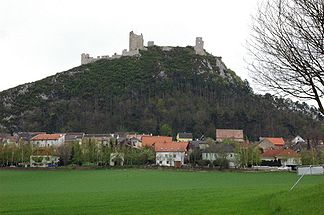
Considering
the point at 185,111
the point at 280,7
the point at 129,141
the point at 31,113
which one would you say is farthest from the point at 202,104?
the point at 280,7

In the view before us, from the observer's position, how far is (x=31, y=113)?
160 metres

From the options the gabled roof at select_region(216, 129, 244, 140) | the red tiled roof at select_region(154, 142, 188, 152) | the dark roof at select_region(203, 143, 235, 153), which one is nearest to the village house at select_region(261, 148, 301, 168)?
the dark roof at select_region(203, 143, 235, 153)

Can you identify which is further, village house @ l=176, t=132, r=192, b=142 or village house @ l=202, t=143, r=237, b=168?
village house @ l=176, t=132, r=192, b=142

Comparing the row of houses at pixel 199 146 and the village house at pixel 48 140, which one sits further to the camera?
the village house at pixel 48 140

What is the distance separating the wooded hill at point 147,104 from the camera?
486ft

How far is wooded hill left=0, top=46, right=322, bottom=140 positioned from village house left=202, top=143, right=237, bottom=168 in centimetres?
4321

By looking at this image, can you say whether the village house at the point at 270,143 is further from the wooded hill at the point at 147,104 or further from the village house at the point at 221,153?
the village house at the point at 221,153

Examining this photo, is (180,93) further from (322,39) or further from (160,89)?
(322,39)

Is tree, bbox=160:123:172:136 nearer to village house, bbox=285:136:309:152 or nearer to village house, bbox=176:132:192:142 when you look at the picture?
village house, bbox=176:132:192:142

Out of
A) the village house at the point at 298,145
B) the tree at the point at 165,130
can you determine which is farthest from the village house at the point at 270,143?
the tree at the point at 165,130

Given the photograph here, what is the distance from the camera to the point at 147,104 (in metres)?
160

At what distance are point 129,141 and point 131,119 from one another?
41.4 m

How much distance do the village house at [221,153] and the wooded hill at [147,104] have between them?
43.2 metres

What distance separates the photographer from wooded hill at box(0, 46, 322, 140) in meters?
148
